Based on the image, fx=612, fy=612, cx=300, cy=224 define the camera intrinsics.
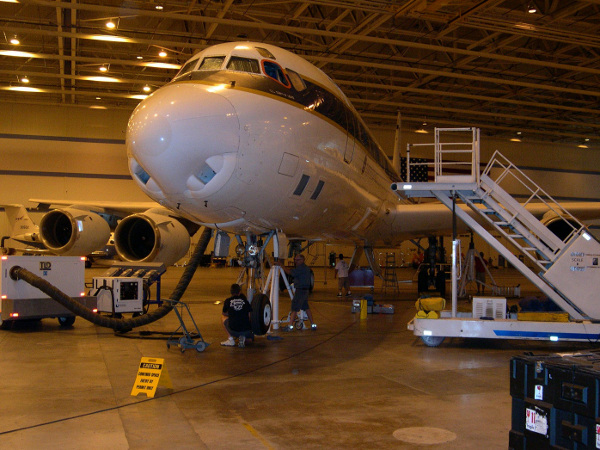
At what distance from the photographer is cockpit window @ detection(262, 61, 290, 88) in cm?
842

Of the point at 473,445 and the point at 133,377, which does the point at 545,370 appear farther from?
the point at 133,377

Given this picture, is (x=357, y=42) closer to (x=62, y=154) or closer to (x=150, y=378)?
(x=62, y=154)

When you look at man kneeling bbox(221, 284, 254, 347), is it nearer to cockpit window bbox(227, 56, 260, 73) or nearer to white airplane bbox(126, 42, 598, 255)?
white airplane bbox(126, 42, 598, 255)

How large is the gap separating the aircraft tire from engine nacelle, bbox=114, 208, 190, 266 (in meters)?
4.84

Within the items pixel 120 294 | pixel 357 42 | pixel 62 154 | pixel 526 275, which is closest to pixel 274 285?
pixel 120 294

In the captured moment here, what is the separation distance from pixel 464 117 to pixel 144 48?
20674 mm

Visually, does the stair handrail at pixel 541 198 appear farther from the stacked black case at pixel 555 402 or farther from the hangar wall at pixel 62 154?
the hangar wall at pixel 62 154

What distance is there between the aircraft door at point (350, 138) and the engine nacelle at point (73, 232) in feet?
26.1

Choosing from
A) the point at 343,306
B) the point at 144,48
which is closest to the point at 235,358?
the point at 343,306

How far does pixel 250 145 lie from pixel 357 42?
67.5 feet

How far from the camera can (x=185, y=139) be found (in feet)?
21.9

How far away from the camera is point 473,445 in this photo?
4527 millimetres

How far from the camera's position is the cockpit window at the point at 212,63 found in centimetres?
824

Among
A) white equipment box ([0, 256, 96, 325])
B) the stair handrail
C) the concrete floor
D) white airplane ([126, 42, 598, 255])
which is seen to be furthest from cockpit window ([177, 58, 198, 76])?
white equipment box ([0, 256, 96, 325])
